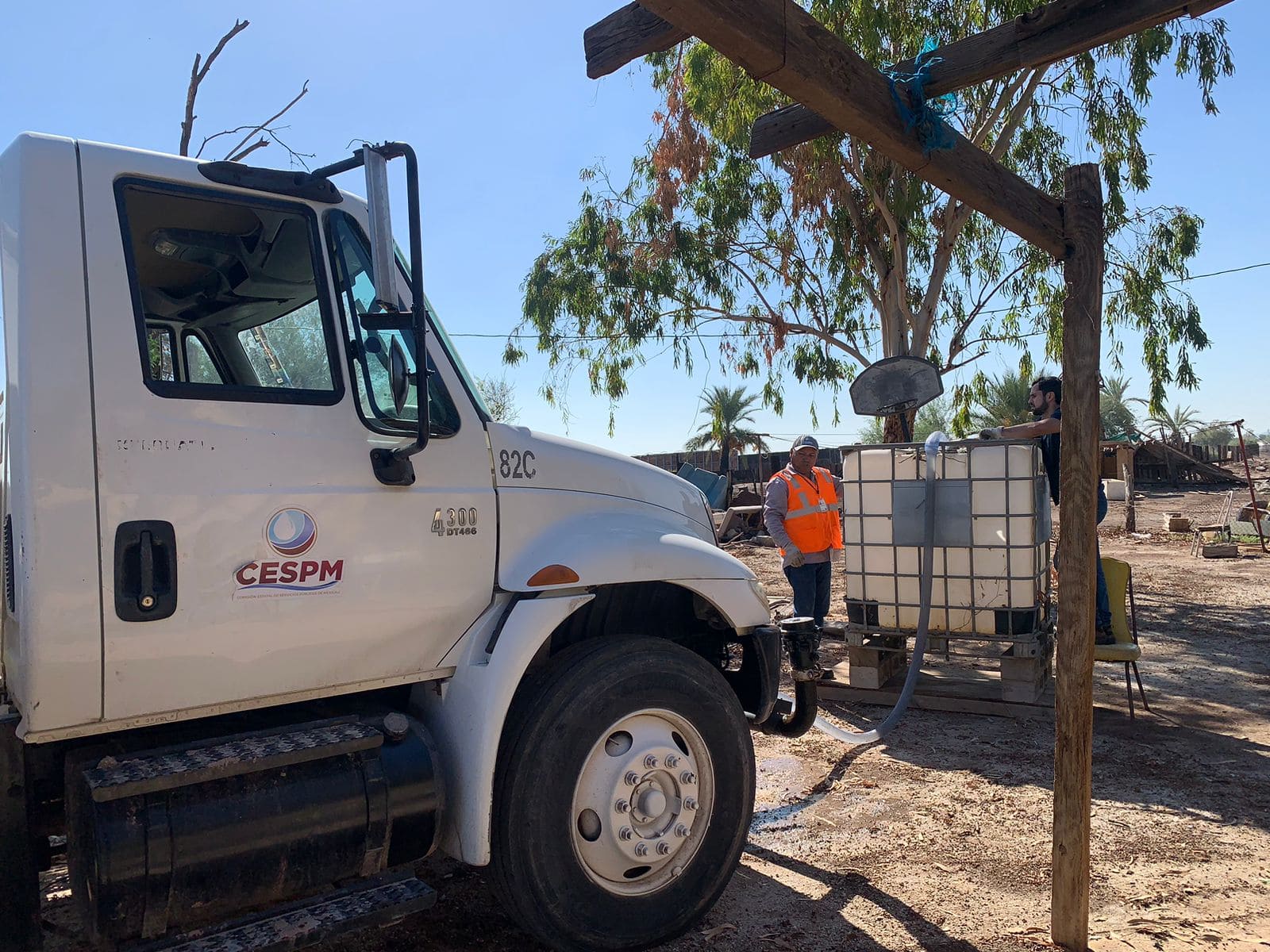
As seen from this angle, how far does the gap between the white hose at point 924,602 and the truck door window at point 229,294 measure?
3.46m

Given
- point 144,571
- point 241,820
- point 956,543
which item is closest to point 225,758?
point 241,820

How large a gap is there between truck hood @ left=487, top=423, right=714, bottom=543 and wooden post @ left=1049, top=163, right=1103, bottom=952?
55.2 inches

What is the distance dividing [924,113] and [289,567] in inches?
95.0

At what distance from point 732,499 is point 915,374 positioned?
1540 cm

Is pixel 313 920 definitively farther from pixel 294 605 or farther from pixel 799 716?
pixel 799 716

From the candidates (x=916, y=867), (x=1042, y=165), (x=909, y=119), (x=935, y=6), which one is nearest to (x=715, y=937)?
(x=916, y=867)

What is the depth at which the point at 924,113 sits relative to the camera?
3.11 meters

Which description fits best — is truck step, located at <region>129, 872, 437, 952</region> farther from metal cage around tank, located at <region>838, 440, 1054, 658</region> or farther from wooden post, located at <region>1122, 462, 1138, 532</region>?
wooden post, located at <region>1122, 462, 1138, 532</region>

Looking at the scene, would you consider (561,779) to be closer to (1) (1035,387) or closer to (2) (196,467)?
(2) (196,467)

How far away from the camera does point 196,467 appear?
2.58 m

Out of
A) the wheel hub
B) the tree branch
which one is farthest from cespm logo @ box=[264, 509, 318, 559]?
the tree branch

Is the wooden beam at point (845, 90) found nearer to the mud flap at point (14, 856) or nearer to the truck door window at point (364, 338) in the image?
the truck door window at point (364, 338)

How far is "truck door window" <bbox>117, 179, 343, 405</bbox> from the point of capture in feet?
8.94

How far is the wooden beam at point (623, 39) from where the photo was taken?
2902 millimetres
